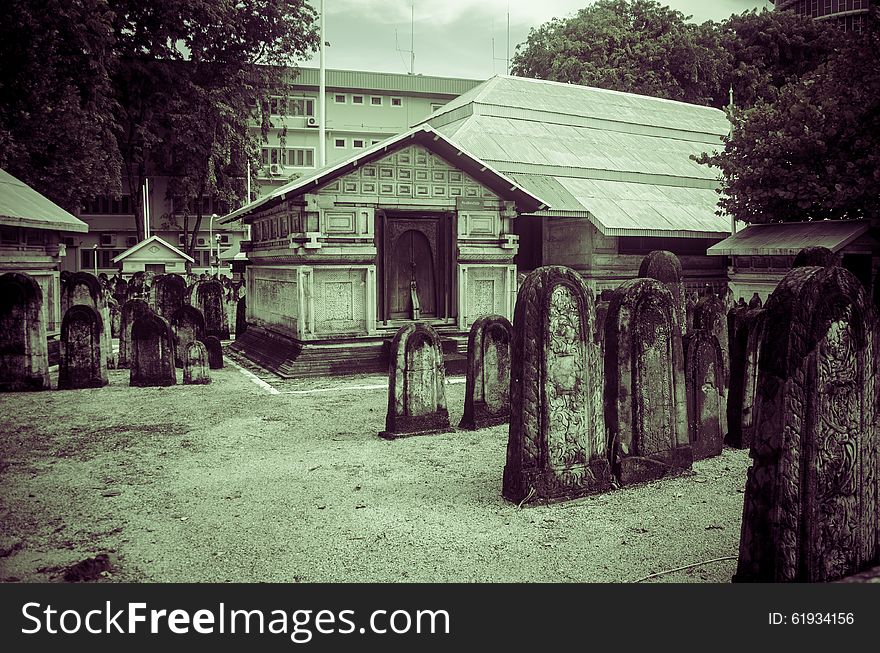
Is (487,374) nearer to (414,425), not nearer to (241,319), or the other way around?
(414,425)

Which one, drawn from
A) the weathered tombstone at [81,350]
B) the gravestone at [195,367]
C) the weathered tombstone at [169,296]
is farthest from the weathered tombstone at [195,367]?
the weathered tombstone at [169,296]

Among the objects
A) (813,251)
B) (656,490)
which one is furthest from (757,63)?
(656,490)

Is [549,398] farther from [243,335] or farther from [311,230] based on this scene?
[243,335]

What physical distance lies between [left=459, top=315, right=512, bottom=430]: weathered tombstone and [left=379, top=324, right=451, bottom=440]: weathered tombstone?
0.43m

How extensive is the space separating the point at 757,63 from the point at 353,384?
98.2 feet

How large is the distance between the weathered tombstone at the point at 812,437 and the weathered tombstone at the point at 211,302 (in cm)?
1732

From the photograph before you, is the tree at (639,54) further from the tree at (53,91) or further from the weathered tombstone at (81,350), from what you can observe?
the weathered tombstone at (81,350)

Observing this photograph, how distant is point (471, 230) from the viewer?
50.9 ft

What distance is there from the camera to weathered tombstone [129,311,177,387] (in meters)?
12.1

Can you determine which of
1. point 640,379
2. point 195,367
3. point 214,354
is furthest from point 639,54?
point 640,379

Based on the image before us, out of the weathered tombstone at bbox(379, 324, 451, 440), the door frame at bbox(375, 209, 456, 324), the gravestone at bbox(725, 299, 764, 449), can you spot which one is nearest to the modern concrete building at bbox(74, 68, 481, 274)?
the door frame at bbox(375, 209, 456, 324)

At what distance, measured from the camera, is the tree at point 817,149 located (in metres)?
14.7

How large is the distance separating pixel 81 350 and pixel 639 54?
29.4m

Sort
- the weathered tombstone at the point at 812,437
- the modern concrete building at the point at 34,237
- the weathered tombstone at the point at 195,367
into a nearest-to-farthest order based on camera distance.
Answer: the weathered tombstone at the point at 812,437 → the weathered tombstone at the point at 195,367 → the modern concrete building at the point at 34,237
